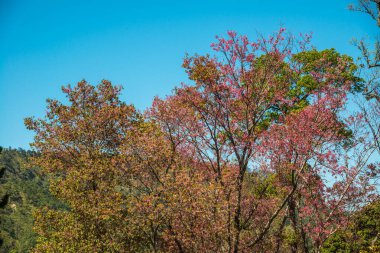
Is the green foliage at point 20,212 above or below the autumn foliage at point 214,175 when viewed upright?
above

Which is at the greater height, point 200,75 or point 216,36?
point 216,36

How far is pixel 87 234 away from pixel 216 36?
497 inches

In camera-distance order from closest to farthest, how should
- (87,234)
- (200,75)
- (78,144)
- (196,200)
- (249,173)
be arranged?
(196,200)
(200,75)
(87,234)
(249,173)
(78,144)

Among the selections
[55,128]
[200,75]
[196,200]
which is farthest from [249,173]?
[55,128]

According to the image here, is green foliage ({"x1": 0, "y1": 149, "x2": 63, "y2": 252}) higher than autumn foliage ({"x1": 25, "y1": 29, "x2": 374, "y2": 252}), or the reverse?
green foliage ({"x1": 0, "y1": 149, "x2": 63, "y2": 252})

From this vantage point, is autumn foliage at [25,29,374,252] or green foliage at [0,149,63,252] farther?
green foliage at [0,149,63,252]

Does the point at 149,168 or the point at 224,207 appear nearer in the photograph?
the point at 224,207

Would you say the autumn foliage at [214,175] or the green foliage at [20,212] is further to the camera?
the green foliage at [20,212]

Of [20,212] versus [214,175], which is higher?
[20,212]

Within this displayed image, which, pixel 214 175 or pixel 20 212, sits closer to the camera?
pixel 214 175

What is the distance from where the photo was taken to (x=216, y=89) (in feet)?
55.9

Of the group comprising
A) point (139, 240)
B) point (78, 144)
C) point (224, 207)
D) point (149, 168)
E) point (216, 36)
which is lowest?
point (139, 240)

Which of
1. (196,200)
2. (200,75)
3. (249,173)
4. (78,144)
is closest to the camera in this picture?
(196,200)

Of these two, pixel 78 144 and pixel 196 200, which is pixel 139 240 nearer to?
pixel 196 200
